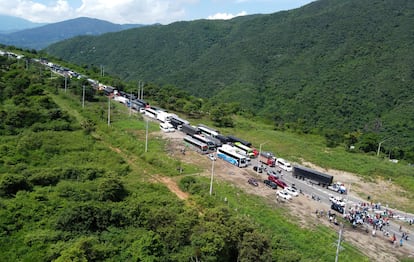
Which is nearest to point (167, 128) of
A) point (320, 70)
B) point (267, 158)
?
point (267, 158)

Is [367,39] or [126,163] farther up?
[367,39]

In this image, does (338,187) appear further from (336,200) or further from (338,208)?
(338,208)

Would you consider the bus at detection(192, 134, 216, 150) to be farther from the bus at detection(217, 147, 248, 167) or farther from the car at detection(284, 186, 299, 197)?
the car at detection(284, 186, 299, 197)

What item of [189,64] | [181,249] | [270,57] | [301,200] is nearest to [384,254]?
[301,200]

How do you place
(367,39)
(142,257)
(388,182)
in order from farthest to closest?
(367,39), (388,182), (142,257)

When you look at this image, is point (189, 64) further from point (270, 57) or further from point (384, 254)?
point (384, 254)

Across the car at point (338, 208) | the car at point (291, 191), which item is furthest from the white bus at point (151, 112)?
the car at point (338, 208)

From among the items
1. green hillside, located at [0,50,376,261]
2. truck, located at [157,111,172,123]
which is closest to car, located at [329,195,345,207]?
green hillside, located at [0,50,376,261]
